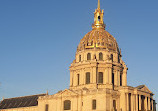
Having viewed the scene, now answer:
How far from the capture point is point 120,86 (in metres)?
81.3

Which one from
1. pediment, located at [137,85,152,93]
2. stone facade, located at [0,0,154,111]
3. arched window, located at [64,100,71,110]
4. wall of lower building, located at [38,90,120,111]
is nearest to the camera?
Result: wall of lower building, located at [38,90,120,111]

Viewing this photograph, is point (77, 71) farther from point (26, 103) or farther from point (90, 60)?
point (26, 103)

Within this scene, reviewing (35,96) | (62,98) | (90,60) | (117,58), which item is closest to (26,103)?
(35,96)

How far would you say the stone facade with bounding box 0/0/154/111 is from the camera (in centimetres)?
7531

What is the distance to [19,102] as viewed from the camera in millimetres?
98750

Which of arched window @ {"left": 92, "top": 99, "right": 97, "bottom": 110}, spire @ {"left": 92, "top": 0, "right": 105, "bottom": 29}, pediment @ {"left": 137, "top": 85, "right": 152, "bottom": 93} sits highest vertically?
spire @ {"left": 92, "top": 0, "right": 105, "bottom": 29}

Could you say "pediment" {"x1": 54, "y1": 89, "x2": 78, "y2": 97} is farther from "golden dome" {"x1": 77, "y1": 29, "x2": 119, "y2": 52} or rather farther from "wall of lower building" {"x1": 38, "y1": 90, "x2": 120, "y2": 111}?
"golden dome" {"x1": 77, "y1": 29, "x2": 119, "y2": 52}

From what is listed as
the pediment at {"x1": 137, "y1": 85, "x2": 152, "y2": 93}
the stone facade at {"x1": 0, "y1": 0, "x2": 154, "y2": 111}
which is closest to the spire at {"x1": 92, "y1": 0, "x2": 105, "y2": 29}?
the stone facade at {"x1": 0, "y1": 0, "x2": 154, "y2": 111}

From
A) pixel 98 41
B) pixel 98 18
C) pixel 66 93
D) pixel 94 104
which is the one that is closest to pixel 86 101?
pixel 94 104

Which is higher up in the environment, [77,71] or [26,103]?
[77,71]

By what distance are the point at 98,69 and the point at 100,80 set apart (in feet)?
10.9

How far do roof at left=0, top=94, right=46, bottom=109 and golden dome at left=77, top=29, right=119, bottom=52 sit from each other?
21.7 meters

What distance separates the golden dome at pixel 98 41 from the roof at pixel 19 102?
71.1 ft

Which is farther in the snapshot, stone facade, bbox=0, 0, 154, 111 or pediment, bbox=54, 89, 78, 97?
pediment, bbox=54, 89, 78, 97
